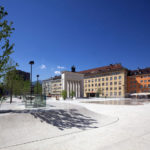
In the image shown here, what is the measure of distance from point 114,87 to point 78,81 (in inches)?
919

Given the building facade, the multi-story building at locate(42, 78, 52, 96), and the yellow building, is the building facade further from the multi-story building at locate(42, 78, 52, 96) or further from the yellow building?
the multi-story building at locate(42, 78, 52, 96)

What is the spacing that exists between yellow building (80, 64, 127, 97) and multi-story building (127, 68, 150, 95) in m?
3.74

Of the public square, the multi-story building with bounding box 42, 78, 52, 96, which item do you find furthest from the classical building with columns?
the public square

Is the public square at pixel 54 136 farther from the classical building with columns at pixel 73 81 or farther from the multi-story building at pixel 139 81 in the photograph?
the multi-story building at pixel 139 81

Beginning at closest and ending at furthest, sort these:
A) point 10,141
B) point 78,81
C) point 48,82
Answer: point 10,141 < point 78,81 < point 48,82

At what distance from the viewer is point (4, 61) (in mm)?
8320

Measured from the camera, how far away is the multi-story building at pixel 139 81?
68.6 metres

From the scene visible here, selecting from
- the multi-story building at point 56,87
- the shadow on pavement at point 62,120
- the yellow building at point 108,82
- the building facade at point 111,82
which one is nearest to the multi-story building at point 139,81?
the building facade at point 111,82

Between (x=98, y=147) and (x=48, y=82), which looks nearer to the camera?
(x=98, y=147)

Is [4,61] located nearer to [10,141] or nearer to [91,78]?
[10,141]

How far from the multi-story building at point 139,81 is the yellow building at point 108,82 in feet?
12.3

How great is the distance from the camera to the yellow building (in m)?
74.6

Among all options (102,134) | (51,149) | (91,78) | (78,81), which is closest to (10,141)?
(51,149)

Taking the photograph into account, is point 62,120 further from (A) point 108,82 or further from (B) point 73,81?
(A) point 108,82
